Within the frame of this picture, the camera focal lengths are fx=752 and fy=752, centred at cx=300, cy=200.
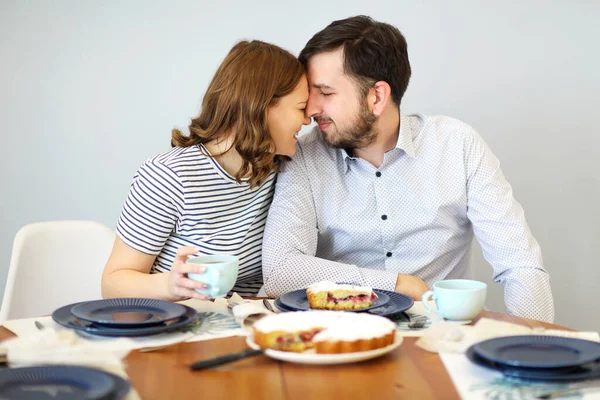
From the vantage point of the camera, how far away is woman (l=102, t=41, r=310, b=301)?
1.93 meters

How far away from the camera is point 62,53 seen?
2891 millimetres

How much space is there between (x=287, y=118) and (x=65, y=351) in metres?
1.04

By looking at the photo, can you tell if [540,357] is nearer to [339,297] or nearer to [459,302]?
[459,302]

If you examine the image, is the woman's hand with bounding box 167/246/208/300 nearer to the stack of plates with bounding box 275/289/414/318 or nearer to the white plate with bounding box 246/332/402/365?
the stack of plates with bounding box 275/289/414/318

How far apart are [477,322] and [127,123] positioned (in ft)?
6.13

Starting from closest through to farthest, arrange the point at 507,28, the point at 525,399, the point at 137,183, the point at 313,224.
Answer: the point at 525,399
the point at 137,183
the point at 313,224
the point at 507,28

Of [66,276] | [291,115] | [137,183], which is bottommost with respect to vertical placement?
[66,276]

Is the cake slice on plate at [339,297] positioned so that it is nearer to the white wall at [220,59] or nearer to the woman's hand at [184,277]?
the woman's hand at [184,277]

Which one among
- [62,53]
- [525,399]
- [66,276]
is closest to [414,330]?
[525,399]

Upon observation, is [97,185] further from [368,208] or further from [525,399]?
[525,399]

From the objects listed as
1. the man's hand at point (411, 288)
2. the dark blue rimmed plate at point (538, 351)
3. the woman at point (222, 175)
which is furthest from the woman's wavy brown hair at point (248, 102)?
the dark blue rimmed plate at point (538, 351)

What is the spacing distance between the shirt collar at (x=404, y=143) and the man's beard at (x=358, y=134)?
46mm

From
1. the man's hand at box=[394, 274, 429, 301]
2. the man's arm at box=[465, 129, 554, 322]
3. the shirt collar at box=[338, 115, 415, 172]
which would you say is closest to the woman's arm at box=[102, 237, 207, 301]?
the man's hand at box=[394, 274, 429, 301]

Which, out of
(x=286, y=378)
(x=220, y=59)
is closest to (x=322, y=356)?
(x=286, y=378)
